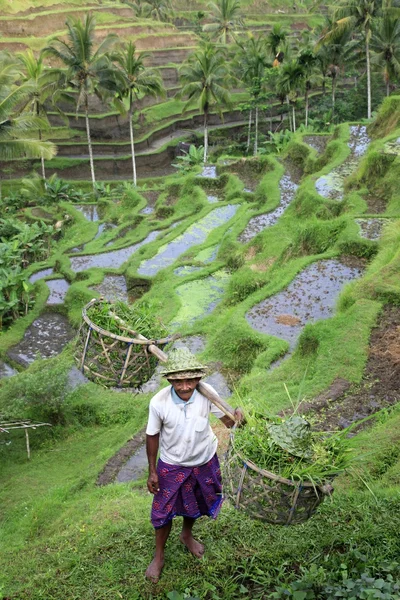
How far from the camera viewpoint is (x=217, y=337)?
1079 centimetres

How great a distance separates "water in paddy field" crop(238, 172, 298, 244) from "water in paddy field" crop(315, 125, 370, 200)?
155 cm

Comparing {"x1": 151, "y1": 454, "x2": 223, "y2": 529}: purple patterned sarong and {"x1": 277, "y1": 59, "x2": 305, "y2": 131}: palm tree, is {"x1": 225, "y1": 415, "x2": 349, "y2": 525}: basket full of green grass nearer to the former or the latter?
{"x1": 151, "y1": 454, "x2": 223, "y2": 529}: purple patterned sarong

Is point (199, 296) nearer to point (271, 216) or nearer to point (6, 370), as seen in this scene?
point (6, 370)

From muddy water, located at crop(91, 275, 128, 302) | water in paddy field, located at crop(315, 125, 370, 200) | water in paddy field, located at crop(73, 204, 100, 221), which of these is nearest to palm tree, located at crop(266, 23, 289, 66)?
water in paddy field, located at crop(315, 125, 370, 200)

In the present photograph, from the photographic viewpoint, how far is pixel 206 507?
404cm

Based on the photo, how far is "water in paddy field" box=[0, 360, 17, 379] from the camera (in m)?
13.8

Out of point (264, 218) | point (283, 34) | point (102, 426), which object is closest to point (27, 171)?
point (283, 34)

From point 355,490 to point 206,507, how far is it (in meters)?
1.55

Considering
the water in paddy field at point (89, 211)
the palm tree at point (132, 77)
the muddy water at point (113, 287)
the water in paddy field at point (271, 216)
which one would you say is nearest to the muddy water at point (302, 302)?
the water in paddy field at point (271, 216)

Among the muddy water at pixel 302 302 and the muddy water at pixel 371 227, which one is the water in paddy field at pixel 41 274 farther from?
the muddy water at pixel 371 227

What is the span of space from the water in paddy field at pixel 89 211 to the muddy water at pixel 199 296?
437 inches

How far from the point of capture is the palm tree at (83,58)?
911 inches

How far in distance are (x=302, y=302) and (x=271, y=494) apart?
7.82m

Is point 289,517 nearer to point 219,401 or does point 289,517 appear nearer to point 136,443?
point 219,401
